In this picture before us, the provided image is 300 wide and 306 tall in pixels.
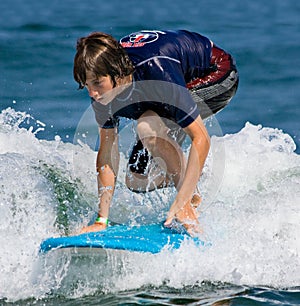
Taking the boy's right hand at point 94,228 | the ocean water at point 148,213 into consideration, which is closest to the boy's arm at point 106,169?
the boy's right hand at point 94,228

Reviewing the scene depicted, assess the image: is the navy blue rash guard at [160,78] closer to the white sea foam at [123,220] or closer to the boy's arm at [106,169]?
the boy's arm at [106,169]

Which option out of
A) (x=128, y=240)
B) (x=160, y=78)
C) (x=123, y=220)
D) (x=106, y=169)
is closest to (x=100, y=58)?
(x=160, y=78)

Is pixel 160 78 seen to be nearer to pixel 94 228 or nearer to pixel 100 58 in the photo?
pixel 100 58

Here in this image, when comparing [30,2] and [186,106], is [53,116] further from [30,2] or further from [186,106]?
[30,2]

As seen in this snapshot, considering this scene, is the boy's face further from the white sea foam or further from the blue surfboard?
the white sea foam

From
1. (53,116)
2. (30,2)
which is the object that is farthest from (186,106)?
(30,2)

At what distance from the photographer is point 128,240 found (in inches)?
174

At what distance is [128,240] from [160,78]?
0.97 metres

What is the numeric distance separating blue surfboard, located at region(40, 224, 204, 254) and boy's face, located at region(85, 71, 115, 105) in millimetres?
826

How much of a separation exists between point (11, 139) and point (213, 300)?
2.65 m

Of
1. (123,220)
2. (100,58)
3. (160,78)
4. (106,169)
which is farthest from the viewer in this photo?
(123,220)

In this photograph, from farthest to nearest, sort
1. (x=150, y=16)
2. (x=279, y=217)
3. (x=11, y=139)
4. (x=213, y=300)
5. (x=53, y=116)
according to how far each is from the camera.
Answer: (x=150, y=16) < (x=53, y=116) < (x=11, y=139) < (x=279, y=217) < (x=213, y=300)

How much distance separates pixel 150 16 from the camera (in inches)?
587

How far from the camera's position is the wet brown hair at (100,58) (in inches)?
165
